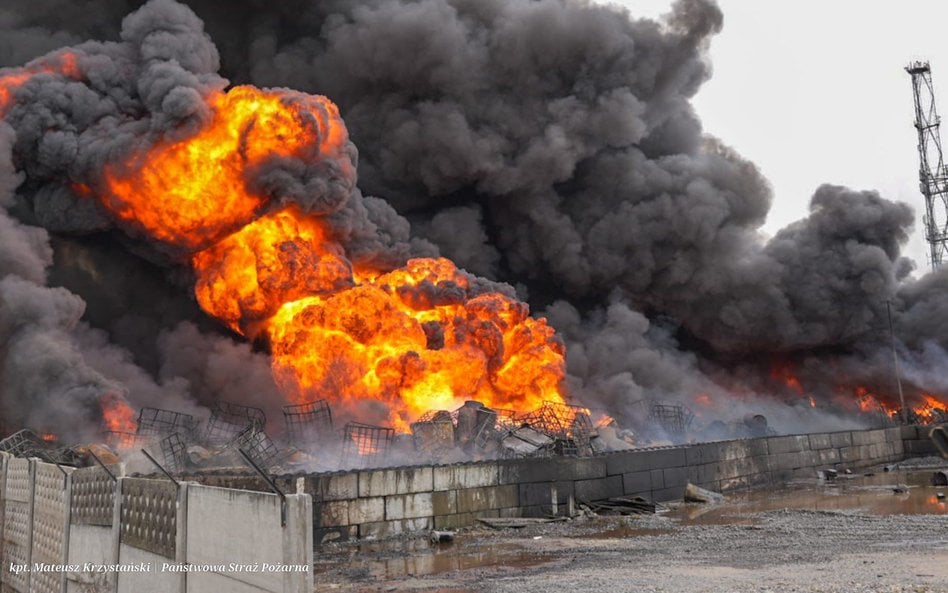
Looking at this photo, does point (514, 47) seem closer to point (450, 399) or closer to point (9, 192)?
point (450, 399)

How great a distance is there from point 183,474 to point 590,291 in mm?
33544

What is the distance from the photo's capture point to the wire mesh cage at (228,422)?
2395cm

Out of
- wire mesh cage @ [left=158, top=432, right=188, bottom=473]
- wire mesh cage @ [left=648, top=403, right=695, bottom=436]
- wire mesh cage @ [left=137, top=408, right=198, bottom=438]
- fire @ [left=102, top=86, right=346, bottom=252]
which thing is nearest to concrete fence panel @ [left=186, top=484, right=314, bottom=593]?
wire mesh cage @ [left=158, top=432, right=188, bottom=473]

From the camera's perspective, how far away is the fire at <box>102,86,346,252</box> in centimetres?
2936

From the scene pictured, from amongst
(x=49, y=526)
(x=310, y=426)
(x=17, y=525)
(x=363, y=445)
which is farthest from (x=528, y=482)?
(x=49, y=526)

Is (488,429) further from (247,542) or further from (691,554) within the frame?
(247,542)

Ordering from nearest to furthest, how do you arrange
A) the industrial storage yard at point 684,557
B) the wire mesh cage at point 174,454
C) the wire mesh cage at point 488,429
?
the industrial storage yard at point 684,557 < the wire mesh cage at point 174,454 < the wire mesh cage at point 488,429

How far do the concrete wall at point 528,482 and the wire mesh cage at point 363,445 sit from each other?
3.86 metres

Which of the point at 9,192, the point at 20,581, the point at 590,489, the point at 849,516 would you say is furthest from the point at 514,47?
the point at 20,581

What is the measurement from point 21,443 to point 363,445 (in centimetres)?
891

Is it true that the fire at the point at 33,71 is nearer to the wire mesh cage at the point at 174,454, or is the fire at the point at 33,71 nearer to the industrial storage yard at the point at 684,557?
the wire mesh cage at the point at 174,454

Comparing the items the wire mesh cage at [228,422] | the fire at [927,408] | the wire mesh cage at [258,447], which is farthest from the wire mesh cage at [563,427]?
the fire at [927,408]

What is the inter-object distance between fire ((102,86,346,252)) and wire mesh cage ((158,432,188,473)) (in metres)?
11.8

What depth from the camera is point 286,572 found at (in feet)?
17.4
